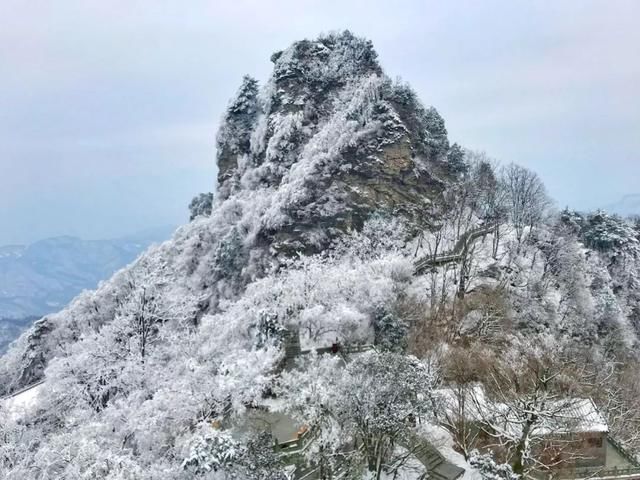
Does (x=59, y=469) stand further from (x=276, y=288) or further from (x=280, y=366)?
(x=276, y=288)

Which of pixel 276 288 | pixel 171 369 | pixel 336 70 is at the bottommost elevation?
pixel 171 369

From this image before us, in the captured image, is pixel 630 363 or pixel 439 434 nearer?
pixel 439 434

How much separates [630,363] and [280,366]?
2559 centimetres

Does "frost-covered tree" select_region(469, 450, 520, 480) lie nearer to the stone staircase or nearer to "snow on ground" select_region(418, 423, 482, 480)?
the stone staircase

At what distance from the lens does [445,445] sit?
20.8 m

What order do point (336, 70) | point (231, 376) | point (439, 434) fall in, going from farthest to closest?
point (336, 70), point (439, 434), point (231, 376)

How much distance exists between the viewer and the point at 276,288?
34.3m

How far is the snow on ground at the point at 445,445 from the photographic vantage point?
19375 millimetres

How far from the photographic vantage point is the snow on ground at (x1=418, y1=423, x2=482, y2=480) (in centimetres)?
1938

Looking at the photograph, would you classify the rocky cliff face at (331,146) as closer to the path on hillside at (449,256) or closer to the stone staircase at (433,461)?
the path on hillside at (449,256)

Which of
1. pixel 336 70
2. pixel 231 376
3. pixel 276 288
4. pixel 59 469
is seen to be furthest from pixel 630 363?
pixel 336 70

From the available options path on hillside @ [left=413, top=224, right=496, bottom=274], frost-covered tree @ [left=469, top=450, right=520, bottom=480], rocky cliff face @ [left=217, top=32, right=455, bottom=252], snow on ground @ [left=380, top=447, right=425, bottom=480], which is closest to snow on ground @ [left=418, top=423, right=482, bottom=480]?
snow on ground @ [left=380, top=447, right=425, bottom=480]

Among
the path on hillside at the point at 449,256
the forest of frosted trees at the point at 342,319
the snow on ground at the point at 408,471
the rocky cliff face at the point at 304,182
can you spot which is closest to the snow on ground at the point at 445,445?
the forest of frosted trees at the point at 342,319

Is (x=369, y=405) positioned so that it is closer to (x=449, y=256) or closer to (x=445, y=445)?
(x=445, y=445)
